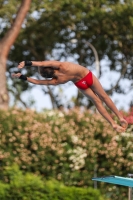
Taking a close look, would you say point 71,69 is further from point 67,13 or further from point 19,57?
point 19,57

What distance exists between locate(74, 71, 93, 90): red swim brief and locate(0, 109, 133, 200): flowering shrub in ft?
38.8

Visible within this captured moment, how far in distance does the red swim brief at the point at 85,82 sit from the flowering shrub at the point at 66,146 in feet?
38.8

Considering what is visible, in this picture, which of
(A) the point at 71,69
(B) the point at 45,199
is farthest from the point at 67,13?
(A) the point at 71,69

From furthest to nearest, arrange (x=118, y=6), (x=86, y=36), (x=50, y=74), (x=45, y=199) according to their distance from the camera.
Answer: (x=86, y=36)
(x=118, y=6)
(x=45, y=199)
(x=50, y=74)

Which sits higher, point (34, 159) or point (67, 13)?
point (67, 13)

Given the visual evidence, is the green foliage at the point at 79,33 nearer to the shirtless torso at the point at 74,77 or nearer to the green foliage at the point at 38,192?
the green foliage at the point at 38,192

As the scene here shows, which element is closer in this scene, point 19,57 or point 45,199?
point 45,199

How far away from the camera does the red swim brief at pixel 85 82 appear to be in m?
10.7

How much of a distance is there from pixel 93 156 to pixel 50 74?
14.7m

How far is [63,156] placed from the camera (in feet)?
79.2

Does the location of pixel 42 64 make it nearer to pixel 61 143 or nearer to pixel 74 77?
pixel 74 77

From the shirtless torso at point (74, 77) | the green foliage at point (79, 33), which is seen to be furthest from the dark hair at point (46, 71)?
the green foliage at point (79, 33)

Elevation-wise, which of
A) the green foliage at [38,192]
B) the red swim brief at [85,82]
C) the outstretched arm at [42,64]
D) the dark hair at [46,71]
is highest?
the outstretched arm at [42,64]

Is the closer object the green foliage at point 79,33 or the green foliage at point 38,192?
the green foliage at point 38,192
